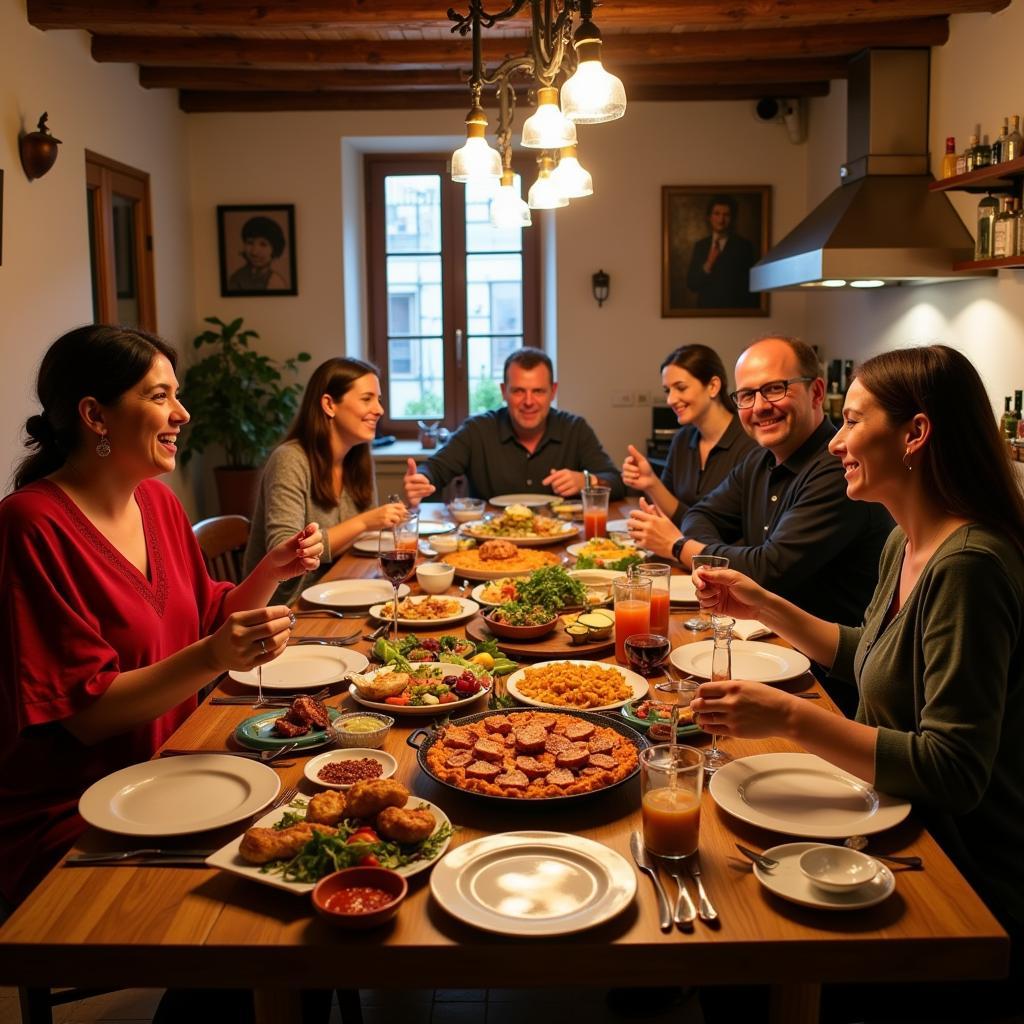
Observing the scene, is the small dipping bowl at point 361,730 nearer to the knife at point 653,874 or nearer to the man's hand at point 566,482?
the knife at point 653,874

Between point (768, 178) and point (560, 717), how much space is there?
5252 millimetres

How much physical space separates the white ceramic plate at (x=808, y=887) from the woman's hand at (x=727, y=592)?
684 mm

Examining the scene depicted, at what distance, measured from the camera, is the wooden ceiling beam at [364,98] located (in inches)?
233

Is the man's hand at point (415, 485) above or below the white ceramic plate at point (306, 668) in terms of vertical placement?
above

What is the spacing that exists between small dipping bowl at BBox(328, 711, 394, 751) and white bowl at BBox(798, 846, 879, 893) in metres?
0.65

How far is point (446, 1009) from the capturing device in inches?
91.7

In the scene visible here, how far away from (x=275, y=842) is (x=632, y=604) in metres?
0.95

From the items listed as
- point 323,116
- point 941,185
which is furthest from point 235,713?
point 323,116

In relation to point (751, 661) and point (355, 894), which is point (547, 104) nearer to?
point (751, 661)

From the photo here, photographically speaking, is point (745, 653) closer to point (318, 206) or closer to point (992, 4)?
point (992, 4)

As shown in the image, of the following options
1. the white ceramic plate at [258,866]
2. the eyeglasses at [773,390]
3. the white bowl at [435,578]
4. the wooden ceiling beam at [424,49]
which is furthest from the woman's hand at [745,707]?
the wooden ceiling beam at [424,49]

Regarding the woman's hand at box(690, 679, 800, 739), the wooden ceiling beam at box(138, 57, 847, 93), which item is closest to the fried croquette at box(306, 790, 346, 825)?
the woman's hand at box(690, 679, 800, 739)

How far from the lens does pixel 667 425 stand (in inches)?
239

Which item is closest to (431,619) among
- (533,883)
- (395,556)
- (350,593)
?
(395,556)
